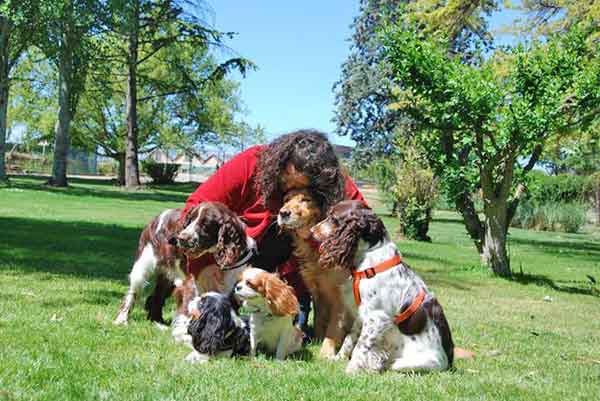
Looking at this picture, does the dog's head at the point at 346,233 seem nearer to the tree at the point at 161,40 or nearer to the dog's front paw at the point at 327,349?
the dog's front paw at the point at 327,349

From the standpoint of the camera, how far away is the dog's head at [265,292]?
16.5ft

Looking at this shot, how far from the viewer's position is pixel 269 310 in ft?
16.9

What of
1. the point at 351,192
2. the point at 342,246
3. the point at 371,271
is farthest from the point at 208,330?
the point at 351,192

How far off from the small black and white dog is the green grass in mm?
127

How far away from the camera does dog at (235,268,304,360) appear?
5051mm

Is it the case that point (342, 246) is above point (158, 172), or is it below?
below

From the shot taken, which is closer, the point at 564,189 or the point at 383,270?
the point at 383,270

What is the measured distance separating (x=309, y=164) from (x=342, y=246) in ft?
3.35

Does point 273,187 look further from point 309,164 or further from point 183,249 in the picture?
point 183,249

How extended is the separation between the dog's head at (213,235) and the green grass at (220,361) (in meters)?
0.88

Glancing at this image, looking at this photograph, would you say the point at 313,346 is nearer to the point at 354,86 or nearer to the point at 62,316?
the point at 62,316

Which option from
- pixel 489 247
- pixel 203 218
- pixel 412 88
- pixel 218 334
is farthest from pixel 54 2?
pixel 489 247

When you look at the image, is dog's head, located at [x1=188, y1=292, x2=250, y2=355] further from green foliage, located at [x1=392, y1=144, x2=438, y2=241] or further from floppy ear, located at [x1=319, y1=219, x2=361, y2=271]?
green foliage, located at [x1=392, y1=144, x2=438, y2=241]

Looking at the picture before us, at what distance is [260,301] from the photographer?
16.7ft
